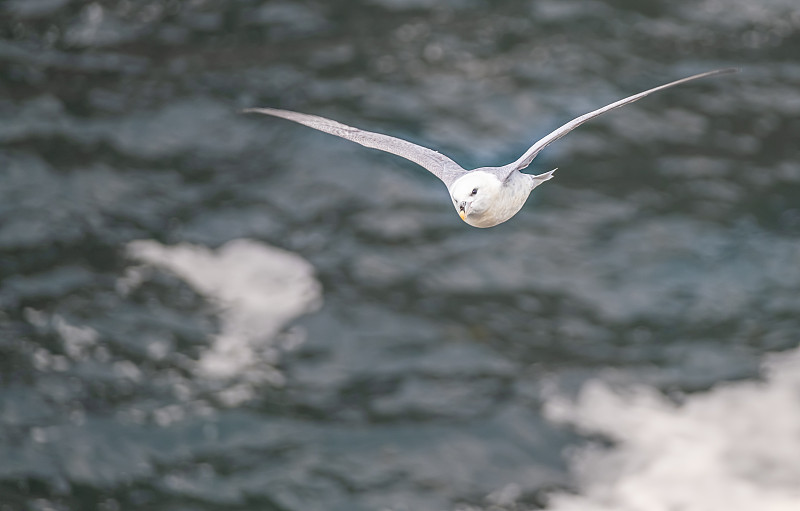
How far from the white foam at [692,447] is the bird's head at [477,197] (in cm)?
1078

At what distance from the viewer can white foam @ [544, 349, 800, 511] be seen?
1631 cm

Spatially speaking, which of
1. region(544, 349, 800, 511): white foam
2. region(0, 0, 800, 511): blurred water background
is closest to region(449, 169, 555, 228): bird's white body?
region(0, 0, 800, 511): blurred water background

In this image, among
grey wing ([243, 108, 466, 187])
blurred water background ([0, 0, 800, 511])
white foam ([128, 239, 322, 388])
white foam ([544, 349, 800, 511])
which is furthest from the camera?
white foam ([128, 239, 322, 388])

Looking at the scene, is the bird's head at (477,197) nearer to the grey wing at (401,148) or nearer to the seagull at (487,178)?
the seagull at (487,178)

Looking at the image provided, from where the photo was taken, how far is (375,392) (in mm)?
18125

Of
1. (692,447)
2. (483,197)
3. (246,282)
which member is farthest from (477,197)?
(246,282)

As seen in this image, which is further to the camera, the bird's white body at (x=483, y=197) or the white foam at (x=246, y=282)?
the white foam at (x=246, y=282)

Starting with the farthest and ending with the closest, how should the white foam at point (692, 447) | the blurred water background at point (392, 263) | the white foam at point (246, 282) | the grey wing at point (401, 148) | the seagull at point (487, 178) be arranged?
the white foam at point (246, 282) → the blurred water background at point (392, 263) → the white foam at point (692, 447) → the grey wing at point (401, 148) → the seagull at point (487, 178)

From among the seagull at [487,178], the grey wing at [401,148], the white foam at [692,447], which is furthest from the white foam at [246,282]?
the seagull at [487,178]

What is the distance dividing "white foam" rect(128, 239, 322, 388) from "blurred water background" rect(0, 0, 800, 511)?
0.19ft

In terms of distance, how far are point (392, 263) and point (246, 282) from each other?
318 centimetres

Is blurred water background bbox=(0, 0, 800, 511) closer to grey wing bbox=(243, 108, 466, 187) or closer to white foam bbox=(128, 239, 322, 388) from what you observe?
white foam bbox=(128, 239, 322, 388)

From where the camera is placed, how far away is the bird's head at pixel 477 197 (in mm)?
7367

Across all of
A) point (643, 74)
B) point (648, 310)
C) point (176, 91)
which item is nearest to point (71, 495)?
point (176, 91)
